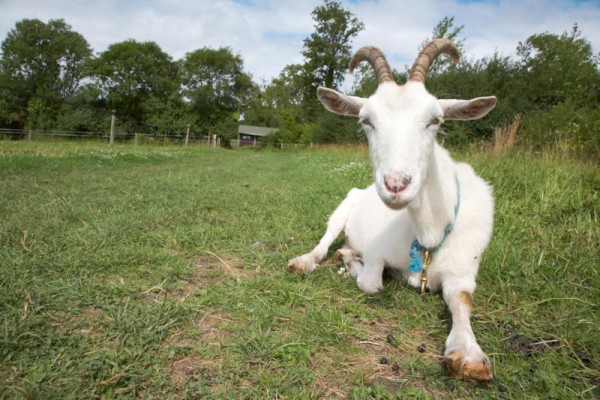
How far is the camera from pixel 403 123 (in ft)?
6.49

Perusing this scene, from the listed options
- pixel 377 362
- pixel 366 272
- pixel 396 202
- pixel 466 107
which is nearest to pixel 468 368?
pixel 377 362

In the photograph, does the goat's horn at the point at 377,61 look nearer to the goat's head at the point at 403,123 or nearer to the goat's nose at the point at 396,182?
the goat's head at the point at 403,123

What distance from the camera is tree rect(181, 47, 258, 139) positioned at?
44719mm

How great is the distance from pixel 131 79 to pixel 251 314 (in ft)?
158

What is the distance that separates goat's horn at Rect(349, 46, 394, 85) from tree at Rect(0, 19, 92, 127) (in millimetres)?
49237

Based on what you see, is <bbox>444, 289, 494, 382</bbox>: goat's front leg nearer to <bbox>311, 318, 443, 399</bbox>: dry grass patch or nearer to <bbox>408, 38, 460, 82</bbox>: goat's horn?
<bbox>311, 318, 443, 399</bbox>: dry grass patch

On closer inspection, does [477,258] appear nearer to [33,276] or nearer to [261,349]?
[261,349]

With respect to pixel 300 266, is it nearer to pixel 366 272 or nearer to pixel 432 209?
pixel 366 272

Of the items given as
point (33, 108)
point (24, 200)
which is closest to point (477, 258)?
point (24, 200)

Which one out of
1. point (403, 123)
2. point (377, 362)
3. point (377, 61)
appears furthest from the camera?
point (377, 61)

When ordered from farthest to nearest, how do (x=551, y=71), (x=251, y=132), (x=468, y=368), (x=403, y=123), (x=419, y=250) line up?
(x=251, y=132) → (x=551, y=71) → (x=419, y=250) → (x=403, y=123) → (x=468, y=368)

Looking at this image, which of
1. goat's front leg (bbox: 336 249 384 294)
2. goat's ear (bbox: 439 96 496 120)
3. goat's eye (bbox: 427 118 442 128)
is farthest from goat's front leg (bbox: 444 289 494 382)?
goat's ear (bbox: 439 96 496 120)

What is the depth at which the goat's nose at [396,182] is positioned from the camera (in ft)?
5.71

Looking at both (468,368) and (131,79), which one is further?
(131,79)
